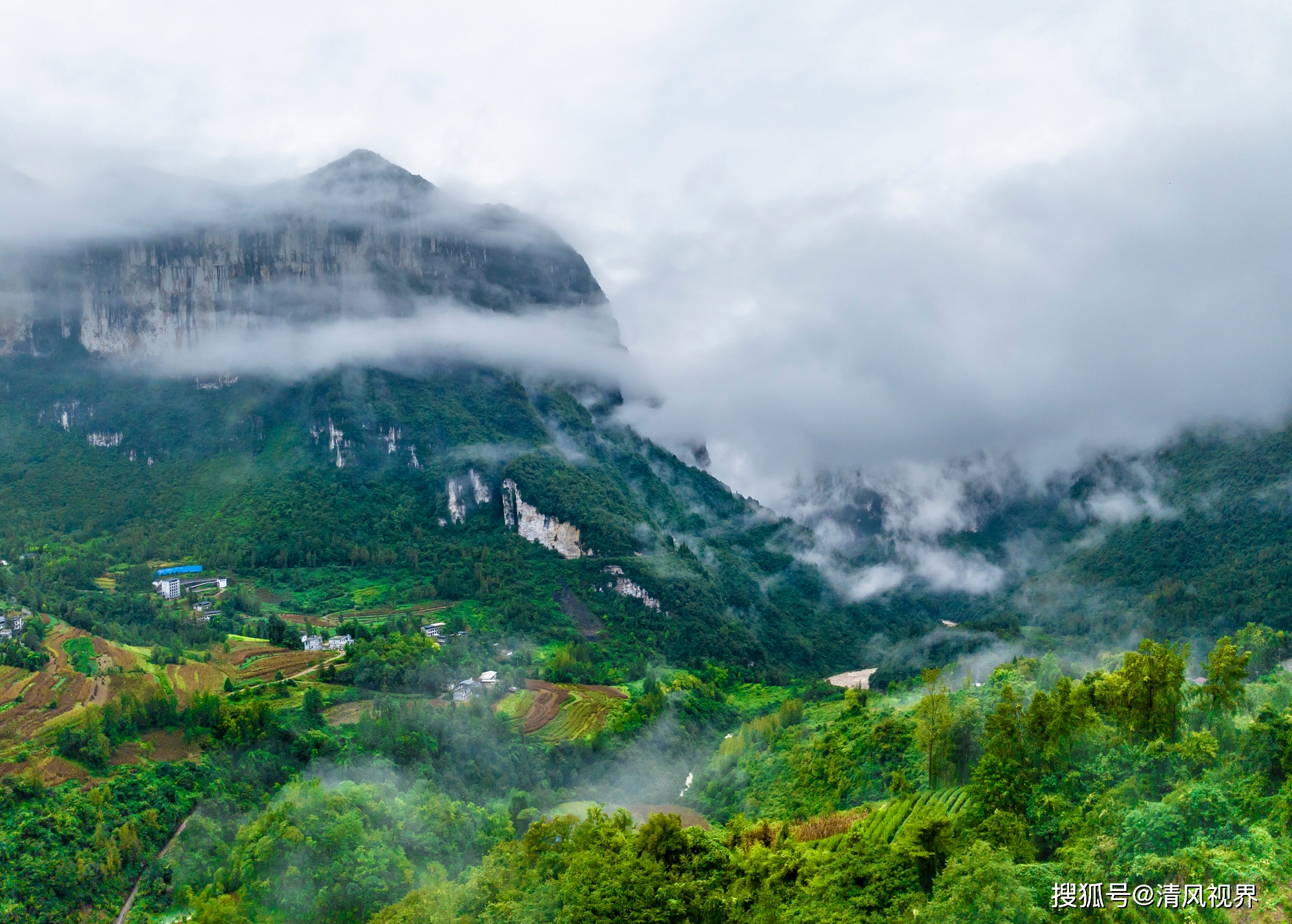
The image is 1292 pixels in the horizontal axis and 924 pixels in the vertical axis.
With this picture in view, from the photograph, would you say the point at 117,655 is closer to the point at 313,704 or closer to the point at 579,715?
the point at 313,704

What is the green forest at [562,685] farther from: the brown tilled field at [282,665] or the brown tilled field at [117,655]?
the brown tilled field at [117,655]

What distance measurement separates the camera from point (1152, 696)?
3738 cm

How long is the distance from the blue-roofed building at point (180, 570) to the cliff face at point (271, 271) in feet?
215

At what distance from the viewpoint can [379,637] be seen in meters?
87.6

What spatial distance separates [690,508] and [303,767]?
378ft

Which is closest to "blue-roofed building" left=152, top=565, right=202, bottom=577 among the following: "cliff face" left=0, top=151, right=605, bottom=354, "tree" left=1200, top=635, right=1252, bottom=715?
"cliff face" left=0, top=151, right=605, bottom=354

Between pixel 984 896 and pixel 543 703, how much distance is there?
57934 millimetres

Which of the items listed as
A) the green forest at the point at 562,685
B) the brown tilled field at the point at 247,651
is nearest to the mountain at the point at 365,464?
the green forest at the point at 562,685

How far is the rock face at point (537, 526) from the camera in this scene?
4998 inches

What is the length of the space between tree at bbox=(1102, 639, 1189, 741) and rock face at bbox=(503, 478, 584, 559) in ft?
306

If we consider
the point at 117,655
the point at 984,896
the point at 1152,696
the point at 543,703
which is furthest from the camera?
the point at 543,703

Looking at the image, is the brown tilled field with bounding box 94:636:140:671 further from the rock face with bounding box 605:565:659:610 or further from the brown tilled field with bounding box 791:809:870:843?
the rock face with bounding box 605:565:659:610

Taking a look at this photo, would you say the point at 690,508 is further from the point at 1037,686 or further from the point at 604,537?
the point at 1037,686

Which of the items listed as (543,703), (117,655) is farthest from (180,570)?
(543,703)
